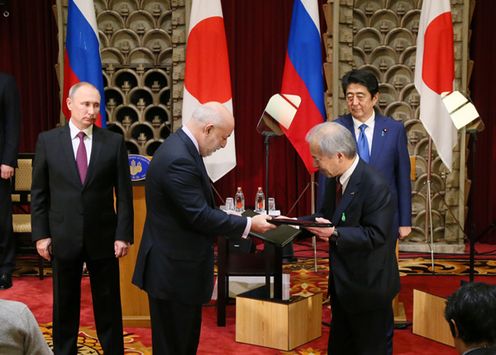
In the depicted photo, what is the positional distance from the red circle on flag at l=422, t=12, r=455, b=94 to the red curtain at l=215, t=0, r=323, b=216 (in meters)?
1.94

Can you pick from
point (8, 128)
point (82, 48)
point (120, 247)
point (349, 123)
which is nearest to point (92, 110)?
point (120, 247)

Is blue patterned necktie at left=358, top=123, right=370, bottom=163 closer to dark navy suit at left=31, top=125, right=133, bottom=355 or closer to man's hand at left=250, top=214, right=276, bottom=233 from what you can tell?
man's hand at left=250, top=214, right=276, bottom=233

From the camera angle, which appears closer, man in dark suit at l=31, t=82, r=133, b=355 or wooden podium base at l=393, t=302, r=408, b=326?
man in dark suit at l=31, t=82, r=133, b=355

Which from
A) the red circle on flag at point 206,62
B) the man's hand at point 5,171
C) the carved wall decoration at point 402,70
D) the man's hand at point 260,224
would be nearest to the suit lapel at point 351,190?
the man's hand at point 260,224

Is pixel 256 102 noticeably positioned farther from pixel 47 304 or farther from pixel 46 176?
pixel 46 176

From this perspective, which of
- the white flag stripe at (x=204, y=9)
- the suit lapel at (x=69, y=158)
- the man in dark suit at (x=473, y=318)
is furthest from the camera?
the white flag stripe at (x=204, y=9)

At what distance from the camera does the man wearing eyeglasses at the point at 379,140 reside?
3.88m

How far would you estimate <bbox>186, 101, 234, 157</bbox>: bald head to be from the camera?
9.19ft

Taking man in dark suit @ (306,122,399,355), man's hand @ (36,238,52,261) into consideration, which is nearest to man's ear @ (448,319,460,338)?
man in dark suit @ (306,122,399,355)

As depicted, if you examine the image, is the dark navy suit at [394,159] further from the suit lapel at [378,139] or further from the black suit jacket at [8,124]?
the black suit jacket at [8,124]

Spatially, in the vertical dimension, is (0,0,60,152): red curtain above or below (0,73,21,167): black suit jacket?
above

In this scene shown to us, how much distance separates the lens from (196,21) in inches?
233

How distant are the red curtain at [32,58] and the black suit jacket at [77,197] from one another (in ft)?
12.7

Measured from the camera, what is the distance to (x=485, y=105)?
705cm
